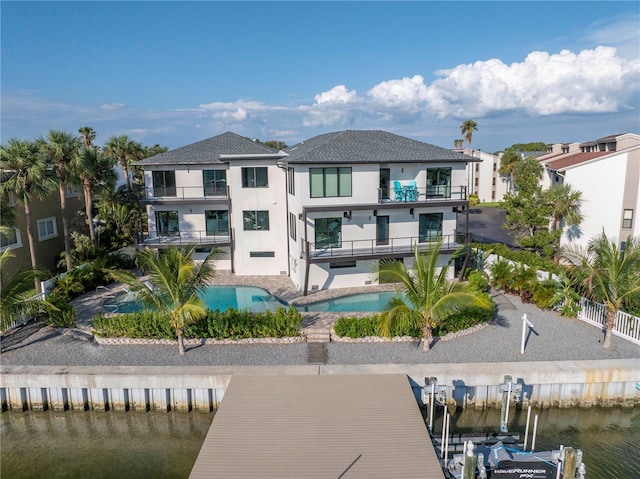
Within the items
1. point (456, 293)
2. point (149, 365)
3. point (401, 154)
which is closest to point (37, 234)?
point (149, 365)

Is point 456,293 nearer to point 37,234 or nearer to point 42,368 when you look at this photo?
point 42,368

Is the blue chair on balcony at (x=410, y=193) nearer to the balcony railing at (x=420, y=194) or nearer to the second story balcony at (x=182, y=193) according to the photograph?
the balcony railing at (x=420, y=194)

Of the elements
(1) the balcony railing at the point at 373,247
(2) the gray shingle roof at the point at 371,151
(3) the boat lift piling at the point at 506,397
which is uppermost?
(2) the gray shingle roof at the point at 371,151

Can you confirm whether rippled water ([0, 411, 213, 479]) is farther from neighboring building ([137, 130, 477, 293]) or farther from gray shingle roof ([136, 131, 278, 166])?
gray shingle roof ([136, 131, 278, 166])

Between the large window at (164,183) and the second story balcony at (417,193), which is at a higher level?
the large window at (164,183)

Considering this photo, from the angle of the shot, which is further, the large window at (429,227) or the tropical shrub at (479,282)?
the large window at (429,227)

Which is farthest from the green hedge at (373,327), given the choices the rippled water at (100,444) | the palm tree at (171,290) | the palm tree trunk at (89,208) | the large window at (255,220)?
the palm tree trunk at (89,208)

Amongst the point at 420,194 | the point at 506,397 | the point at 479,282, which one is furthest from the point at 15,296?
the point at 479,282
